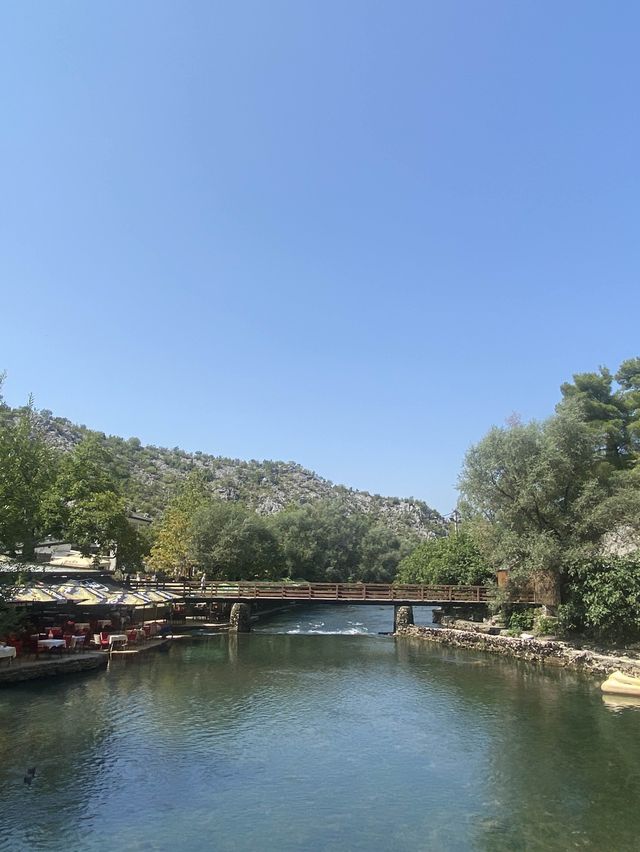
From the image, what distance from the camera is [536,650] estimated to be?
33125 mm

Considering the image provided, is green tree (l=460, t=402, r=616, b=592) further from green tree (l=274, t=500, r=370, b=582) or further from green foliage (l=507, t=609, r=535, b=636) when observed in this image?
green tree (l=274, t=500, r=370, b=582)

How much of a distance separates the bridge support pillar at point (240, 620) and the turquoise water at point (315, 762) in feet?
43.8

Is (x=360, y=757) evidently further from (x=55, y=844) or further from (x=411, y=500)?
(x=411, y=500)

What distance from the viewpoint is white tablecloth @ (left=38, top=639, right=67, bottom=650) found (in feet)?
87.7

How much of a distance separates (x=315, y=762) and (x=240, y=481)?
138979 millimetres

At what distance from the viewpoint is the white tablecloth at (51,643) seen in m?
26.7

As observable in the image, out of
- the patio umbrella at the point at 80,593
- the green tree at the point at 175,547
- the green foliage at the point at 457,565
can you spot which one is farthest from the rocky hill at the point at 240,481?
the patio umbrella at the point at 80,593

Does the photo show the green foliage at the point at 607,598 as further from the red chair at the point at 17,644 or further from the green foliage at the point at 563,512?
→ the red chair at the point at 17,644

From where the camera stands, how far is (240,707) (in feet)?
73.4

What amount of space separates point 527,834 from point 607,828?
1.94m

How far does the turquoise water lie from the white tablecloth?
2557mm

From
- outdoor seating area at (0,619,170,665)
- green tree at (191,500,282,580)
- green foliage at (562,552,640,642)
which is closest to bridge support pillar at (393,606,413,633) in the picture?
green foliage at (562,552,640,642)

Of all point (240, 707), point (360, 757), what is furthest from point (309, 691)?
point (360, 757)

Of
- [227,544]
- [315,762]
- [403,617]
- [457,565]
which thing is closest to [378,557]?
[227,544]
